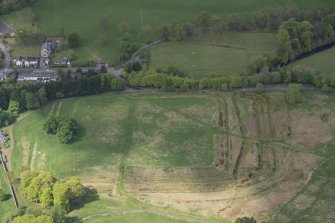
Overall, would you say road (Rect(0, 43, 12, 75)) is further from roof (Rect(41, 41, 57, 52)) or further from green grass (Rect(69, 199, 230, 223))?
green grass (Rect(69, 199, 230, 223))

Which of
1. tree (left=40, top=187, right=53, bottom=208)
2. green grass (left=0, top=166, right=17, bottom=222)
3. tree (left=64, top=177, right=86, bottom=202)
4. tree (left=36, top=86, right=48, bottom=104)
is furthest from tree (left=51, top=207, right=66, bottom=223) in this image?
tree (left=36, top=86, right=48, bottom=104)

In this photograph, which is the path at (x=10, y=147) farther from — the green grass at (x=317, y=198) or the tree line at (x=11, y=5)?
the green grass at (x=317, y=198)

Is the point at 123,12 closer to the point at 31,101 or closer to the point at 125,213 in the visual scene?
the point at 31,101

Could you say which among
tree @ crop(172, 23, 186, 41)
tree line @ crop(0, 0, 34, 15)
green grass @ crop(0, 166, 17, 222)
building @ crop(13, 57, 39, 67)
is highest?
tree line @ crop(0, 0, 34, 15)

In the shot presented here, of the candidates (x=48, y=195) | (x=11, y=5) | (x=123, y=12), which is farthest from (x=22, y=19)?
(x=48, y=195)

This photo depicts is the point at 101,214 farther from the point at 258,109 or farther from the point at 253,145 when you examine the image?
the point at 258,109

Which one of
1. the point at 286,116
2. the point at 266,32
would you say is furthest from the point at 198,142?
the point at 266,32
